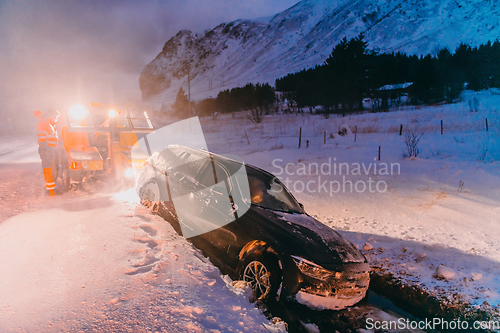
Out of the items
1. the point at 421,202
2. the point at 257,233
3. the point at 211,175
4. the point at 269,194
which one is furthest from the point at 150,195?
the point at 421,202

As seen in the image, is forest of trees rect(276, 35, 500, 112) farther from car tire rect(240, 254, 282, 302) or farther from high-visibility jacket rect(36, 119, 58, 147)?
car tire rect(240, 254, 282, 302)

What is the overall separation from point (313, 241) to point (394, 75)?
1475 inches

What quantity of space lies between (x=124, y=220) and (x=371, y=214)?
5.51 meters

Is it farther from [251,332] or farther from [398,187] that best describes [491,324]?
[398,187]

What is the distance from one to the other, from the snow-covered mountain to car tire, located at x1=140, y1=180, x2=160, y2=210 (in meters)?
81.6

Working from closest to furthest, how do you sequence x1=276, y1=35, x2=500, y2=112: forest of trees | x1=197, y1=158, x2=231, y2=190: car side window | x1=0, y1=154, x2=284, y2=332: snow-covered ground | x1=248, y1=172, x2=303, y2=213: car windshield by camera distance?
1. x1=0, y1=154, x2=284, y2=332: snow-covered ground
2. x1=248, y1=172, x2=303, y2=213: car windshield
3. x1=197, y1=158, x2=231, y2=190: car side window
4. x1=276, y1=35, x2=500, y2=112: forest of trees

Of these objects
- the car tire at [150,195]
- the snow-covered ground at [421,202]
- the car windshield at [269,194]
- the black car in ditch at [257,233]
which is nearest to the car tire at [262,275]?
the black car in ditch at [257,233]

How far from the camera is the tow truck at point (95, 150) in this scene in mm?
6742

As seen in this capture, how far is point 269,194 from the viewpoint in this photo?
3881 mm

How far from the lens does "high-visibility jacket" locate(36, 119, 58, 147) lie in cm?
621

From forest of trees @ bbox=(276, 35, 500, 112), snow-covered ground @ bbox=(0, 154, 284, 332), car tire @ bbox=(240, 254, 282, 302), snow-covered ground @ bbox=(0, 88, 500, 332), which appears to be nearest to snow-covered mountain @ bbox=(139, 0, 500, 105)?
forest of trees @ bbox=(276, 35, 500, 112)

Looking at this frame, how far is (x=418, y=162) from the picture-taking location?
10.6 m

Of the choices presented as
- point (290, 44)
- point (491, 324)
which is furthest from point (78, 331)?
point (290, 44)

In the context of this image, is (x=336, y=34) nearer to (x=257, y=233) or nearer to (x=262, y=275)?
(x=257, y=233)
